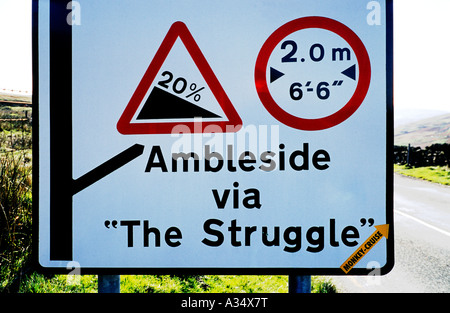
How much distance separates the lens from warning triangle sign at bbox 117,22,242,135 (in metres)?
1.19

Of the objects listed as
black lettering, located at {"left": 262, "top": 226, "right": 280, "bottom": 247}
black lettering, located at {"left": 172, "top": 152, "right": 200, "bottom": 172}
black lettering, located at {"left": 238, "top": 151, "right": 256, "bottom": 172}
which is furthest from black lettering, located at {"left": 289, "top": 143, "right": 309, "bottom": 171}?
black lettering, located at {"left": 172, "top": 152, "right": 200, "bottom": 172}

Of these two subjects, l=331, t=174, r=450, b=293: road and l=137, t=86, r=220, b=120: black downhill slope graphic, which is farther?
l=331, t=174, r=450, b=293: road

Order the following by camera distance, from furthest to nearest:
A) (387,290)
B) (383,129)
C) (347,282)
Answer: (347,282) → (387,290) → (383,129)

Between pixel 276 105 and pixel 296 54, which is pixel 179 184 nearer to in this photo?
pixel 276 105

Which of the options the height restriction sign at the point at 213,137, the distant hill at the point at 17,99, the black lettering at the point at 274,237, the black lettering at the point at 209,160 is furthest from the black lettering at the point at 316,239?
the distant hill at the point at 17,99

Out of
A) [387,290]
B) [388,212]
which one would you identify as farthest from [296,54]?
[387,290]

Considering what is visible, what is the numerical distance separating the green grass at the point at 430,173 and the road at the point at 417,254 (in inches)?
207

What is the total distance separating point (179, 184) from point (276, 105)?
512 millimetres

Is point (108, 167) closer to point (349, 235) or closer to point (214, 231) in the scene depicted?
point (214, 231)

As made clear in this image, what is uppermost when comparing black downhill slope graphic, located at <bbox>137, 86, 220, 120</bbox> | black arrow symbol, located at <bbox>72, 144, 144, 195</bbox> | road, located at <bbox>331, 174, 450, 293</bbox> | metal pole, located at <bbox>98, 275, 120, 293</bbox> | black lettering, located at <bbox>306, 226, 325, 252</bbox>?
black downhill slope graphic, located at <bbox>137, 86, 220, 120</bbox>

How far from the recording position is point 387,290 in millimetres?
3555

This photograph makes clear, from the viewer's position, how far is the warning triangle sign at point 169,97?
46.8 inches

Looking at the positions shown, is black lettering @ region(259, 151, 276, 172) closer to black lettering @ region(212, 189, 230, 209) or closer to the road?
black lettering @ region(212, 189, 230, 209)

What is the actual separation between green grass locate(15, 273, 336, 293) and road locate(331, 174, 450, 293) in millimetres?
921
